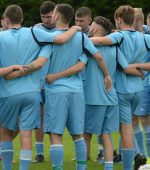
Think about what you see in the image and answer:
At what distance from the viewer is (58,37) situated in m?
8.97

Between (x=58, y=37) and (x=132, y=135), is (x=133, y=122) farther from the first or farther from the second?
(x=58, y=37)

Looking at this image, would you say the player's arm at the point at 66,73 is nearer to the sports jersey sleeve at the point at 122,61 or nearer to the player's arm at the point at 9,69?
the player's arm at the point at 9,69

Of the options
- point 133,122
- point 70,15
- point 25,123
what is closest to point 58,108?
point 25,123

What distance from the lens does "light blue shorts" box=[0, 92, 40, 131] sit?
29.4ft

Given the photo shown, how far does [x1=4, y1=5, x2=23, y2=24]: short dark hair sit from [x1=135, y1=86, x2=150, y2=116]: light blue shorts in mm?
2504

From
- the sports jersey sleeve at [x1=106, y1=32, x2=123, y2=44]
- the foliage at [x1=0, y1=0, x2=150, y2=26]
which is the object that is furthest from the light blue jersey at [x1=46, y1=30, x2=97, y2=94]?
the foliage at [x1=0, y1=0, x2=150, y2=26]

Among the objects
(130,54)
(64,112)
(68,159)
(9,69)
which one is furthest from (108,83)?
(68,159)

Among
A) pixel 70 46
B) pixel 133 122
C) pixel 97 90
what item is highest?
pixel 70 46

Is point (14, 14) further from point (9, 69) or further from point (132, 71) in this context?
point (132, 71)

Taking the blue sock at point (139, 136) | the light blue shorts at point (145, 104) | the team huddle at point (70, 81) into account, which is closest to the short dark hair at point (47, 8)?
the team huddle at point (70, 81)

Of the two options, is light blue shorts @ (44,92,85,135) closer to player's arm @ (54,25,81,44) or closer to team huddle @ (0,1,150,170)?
team huddle @ (0,1,150,170)

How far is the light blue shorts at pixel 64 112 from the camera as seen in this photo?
9031 millimetres

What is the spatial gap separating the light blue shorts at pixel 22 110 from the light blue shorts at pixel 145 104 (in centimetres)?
206

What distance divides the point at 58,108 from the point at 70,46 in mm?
783
